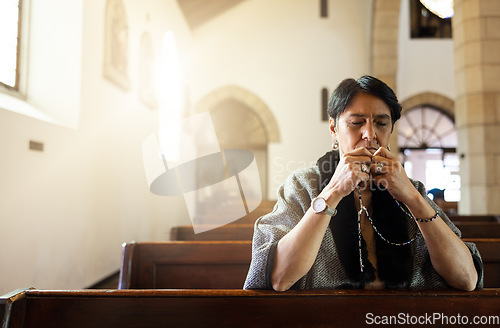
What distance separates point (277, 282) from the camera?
1.15 m

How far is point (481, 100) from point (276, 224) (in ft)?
12.2

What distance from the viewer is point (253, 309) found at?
3.22 ft

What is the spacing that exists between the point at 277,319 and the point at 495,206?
155 inches

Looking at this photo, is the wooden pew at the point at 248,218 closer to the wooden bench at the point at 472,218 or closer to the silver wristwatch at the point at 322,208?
the wooden bench at the point at 472,218

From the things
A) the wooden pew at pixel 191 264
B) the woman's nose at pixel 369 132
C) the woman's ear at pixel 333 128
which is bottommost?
the wooden pew at pixel 191 264

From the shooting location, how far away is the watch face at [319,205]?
116 centimetres

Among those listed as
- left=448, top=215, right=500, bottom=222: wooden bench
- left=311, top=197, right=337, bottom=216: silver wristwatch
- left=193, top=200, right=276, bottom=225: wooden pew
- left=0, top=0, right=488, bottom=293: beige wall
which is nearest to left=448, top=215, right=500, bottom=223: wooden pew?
left=448, top=215, right=500, bottom=222: wooden bench

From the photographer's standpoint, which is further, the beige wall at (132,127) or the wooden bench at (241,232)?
the beige wall at (132,127)

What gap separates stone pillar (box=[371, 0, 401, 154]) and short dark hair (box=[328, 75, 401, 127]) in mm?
6789

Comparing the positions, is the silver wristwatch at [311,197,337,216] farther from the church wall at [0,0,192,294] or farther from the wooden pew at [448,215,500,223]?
the wooden pew at [448,215,500,223]

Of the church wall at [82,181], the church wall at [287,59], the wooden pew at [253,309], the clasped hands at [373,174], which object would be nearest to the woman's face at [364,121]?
the clasped hands at [373,174]

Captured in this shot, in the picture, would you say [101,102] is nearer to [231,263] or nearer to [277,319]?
[231,263]

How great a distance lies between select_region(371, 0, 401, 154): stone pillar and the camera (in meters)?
7.77

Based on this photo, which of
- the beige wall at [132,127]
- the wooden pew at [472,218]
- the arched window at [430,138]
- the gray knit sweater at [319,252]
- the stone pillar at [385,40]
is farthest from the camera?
the arched window at [430,138]
